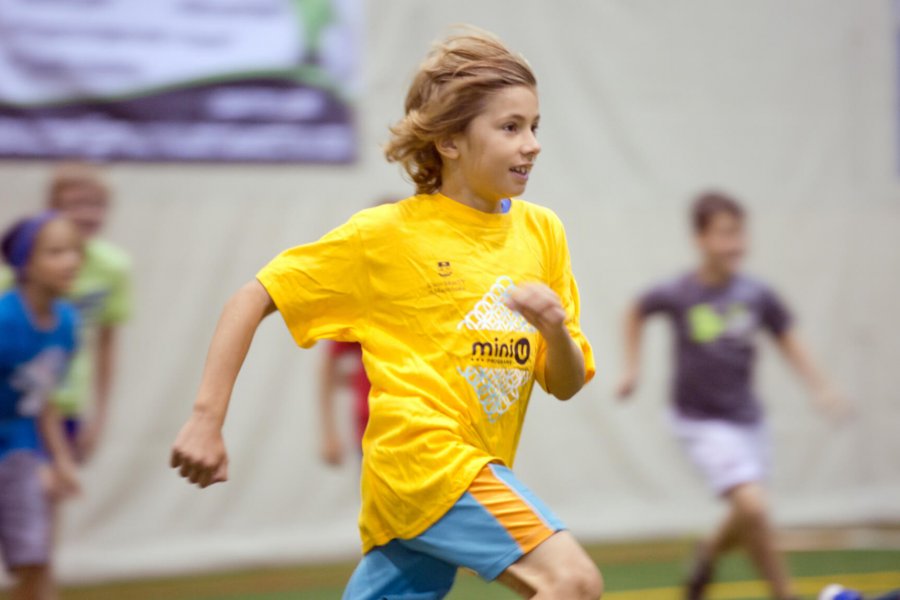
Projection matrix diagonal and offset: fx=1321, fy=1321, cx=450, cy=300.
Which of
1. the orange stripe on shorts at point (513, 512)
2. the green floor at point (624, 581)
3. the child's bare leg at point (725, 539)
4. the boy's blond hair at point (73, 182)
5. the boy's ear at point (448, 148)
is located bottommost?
the green floor at point (624, 581)

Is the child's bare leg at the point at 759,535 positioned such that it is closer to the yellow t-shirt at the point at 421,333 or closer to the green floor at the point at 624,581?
the green floor at the point at 624,581

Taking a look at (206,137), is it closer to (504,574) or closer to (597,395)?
(597,395)

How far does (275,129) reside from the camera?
705cm

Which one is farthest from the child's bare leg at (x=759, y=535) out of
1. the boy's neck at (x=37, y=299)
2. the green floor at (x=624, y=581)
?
the boy's neck at (x=37, y=299)

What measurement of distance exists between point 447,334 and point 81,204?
2844 mm

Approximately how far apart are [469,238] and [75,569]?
4.43m

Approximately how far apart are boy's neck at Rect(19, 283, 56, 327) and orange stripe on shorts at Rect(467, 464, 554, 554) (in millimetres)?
2294

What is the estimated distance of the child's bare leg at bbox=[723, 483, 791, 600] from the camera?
197 inches

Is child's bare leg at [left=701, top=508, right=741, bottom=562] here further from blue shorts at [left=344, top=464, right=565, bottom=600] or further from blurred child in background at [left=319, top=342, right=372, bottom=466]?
blue shorts at [left=344, top=464, right=565, bottom=600]

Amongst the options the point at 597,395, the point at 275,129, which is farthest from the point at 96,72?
the point at 597,395

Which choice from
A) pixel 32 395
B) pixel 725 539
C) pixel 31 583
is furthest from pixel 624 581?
pixel 32 395

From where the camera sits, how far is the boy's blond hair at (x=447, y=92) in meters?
2.96

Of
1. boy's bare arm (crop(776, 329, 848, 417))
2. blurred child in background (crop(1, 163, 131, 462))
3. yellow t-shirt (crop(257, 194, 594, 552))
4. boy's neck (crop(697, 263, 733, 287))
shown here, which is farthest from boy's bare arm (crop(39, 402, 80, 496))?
boy's bare arm (crop(776, 329, 848, 417))

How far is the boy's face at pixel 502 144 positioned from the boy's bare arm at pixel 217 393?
552 millimetres
